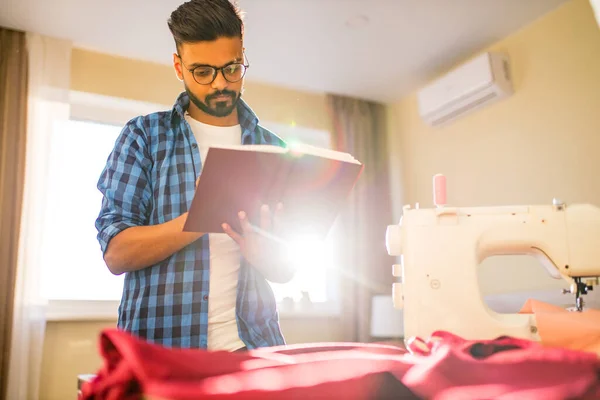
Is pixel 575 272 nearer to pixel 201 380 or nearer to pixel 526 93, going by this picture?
pixel 201 380

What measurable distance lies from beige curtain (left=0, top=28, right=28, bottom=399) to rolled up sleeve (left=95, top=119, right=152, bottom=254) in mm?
1875

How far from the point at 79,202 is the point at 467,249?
2500 millimetres

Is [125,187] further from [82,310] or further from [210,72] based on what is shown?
[82,310]

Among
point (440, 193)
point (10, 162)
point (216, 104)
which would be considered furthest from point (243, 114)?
point (10, 162)

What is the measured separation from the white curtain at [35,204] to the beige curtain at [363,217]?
173 cm

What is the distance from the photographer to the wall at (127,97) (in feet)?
8.99

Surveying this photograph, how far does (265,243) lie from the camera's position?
99 cm

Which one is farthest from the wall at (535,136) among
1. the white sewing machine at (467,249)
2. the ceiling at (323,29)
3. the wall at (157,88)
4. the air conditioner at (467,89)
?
the white sewing machine at (467,249)

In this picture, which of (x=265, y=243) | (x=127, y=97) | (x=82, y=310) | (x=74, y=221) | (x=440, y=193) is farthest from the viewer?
(x=127, y=97)

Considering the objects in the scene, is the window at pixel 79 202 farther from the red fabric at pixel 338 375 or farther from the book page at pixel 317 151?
the red fabric at pixel 338 375

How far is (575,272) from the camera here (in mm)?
1062

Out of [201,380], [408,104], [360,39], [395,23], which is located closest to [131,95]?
[360,39]

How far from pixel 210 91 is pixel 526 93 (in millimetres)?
2299

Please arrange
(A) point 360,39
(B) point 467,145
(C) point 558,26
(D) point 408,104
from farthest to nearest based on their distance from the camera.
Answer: (D) point 408,104, (B) point 467,145, (A) point 360,39, (C) point 558,26
